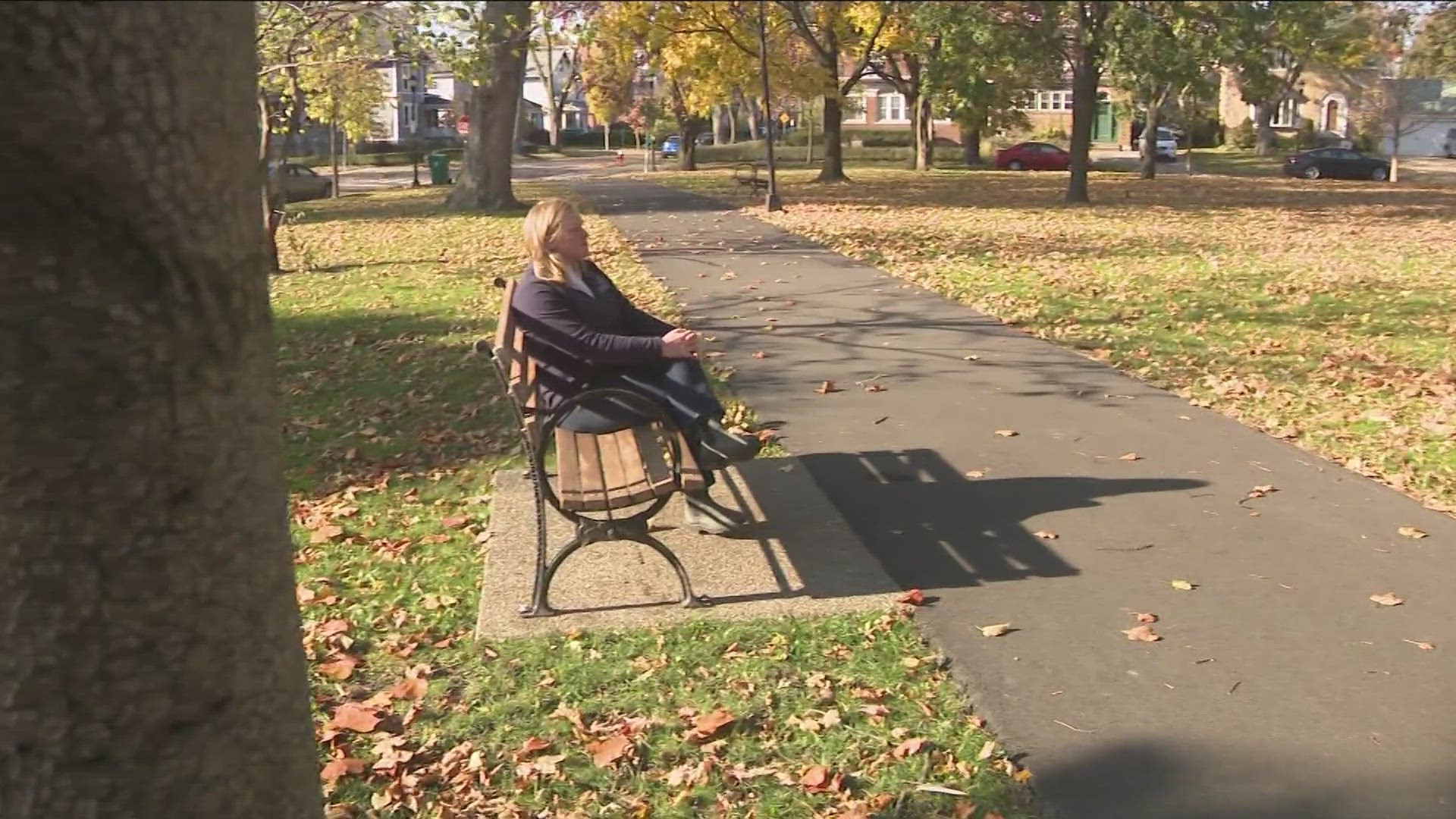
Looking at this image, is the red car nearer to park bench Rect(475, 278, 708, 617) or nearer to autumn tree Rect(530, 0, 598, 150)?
autumn tree Rect(530, 0, 598, 150)

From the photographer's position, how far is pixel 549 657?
455 cm

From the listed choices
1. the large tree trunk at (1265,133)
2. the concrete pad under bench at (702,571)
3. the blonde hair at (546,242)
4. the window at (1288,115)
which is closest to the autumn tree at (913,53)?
the large tree trunk at (1265,133)

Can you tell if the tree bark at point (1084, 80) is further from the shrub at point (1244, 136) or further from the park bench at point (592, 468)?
the shrub at point (1244, 136)

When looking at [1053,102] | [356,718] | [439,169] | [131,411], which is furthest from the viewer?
[1053,102]

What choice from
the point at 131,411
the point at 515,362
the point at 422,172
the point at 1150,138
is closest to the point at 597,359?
the point at 515,362

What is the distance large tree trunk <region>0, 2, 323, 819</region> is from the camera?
5.72 ft

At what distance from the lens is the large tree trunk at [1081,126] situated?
91.9 ft

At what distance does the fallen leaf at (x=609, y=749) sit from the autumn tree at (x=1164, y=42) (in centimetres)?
2495

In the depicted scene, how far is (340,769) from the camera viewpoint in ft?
12.6

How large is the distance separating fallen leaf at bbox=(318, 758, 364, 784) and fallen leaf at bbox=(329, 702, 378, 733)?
0.20m

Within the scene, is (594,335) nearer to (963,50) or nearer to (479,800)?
(479,800)

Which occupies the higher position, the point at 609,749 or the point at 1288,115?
the point at 1288,115

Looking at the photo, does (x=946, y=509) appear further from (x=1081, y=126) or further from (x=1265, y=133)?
(x=1265, y=133)

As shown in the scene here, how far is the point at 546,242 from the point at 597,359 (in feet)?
1.79
